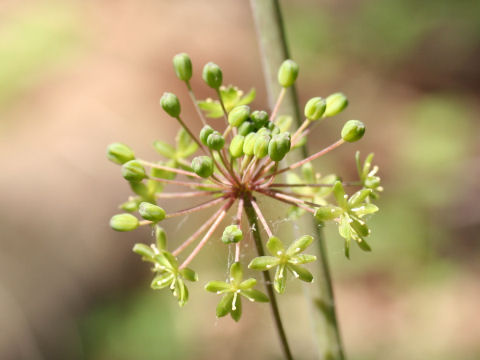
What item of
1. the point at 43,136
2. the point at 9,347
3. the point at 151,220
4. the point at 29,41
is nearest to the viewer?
the point at 151,220

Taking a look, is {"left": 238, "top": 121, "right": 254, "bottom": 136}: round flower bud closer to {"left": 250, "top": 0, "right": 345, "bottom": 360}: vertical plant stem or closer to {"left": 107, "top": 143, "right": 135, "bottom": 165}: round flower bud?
{"left": 250, "top": 0, "right": 345, "bottom": 360}: vertical plant stem

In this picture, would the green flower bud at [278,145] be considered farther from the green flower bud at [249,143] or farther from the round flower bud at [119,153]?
the round flower bud at [119,153]

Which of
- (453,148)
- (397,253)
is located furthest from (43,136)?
(453,148)

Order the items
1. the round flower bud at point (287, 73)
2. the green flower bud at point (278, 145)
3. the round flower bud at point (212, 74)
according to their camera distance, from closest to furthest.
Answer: the green flower bud at point (278, 145)
the round flower bud at point (287, 73)
the round flower bud at point (212, 74)

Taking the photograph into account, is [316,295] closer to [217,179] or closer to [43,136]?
[217,179]

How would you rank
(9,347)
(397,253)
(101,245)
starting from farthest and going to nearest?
(101,245)
(397,253)
(9,347)

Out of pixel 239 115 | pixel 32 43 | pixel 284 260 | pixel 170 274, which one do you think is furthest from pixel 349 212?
pixel 32 43

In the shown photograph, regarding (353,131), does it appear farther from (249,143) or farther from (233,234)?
(233,234)

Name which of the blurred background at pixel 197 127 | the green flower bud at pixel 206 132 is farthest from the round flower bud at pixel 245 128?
the blurred background at pixel 197 127
